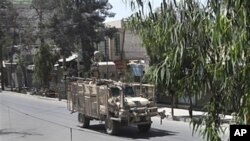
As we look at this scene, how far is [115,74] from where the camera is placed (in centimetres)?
4647

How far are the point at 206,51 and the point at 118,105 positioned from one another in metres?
16.9

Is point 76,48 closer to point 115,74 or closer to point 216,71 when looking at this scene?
point 115,74

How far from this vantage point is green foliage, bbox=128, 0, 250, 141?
342 cm

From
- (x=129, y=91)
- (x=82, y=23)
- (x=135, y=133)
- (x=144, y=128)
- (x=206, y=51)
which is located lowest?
(x=135, y=133)

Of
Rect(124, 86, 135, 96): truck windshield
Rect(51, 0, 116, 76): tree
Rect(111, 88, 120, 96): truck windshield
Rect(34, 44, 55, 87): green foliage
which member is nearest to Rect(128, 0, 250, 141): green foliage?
Rect(111, 88, 120, 96): truck windshield

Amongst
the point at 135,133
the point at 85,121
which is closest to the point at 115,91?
the point at 135,133

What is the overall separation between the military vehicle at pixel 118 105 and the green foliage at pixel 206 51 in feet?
51.7

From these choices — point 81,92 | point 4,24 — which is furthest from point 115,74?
point 4,24

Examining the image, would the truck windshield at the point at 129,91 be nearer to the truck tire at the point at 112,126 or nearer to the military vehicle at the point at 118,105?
the military vehicle at the point at 118,105

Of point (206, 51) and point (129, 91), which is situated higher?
point (206, 51)

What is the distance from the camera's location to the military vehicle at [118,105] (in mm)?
20578

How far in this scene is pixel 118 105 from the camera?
20688mm

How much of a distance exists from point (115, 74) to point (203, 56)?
4268 centimetres

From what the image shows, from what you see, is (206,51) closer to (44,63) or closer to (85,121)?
(85,121)
